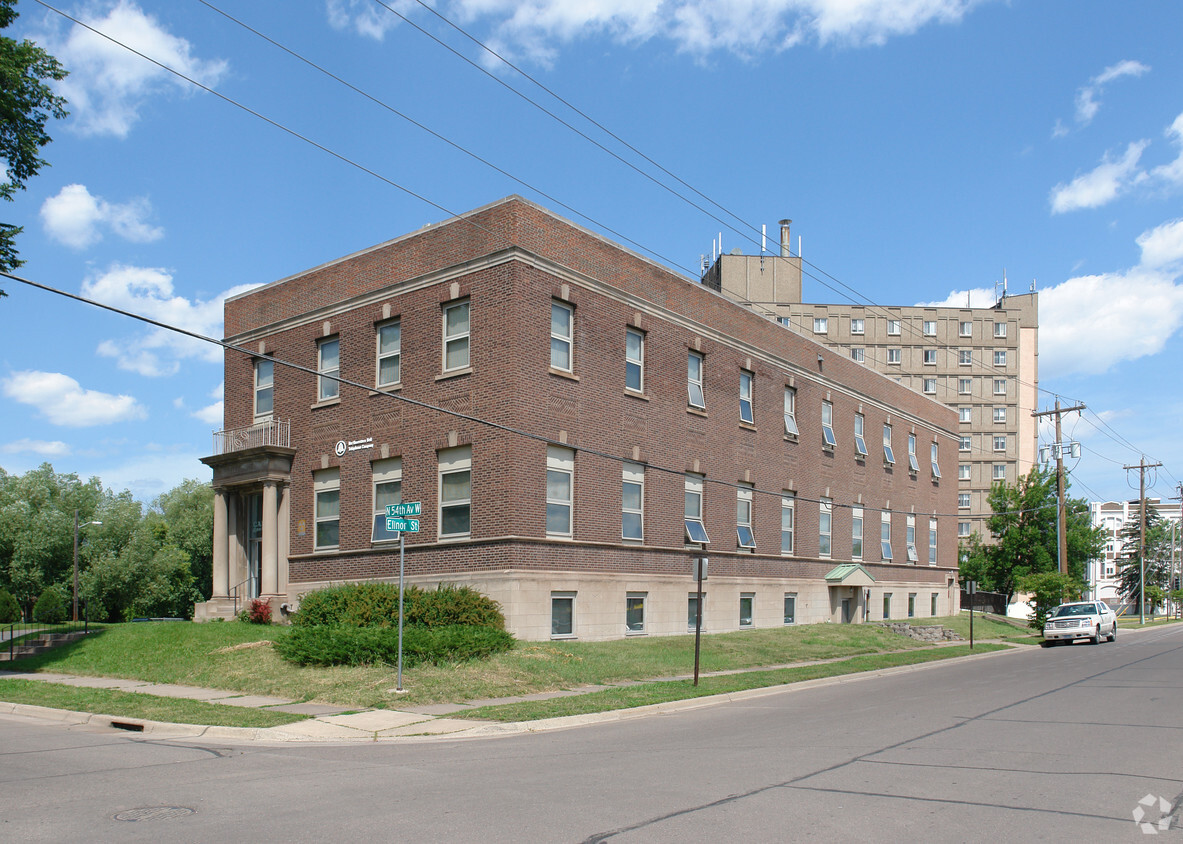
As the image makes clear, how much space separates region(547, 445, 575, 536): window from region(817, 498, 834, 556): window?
1579 centimetres

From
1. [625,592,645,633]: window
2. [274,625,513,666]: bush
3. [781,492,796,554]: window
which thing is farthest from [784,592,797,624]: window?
[274,625,513,666]: bush

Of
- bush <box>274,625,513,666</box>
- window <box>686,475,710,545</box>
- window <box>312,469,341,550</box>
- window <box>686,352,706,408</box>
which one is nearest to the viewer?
bush <box>274,625,513,666</box>

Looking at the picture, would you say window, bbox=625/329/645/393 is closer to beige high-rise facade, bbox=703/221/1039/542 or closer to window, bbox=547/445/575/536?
window, bbox=547/445/575/536

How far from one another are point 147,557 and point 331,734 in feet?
162

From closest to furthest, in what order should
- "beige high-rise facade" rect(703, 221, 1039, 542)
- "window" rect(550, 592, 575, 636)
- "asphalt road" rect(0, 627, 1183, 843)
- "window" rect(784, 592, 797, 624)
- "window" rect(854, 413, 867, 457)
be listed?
"asphalt road" rect(0, 627, 1183, 843) < "window" rect(550, 592, 575, 636) < "window" rect(784, 592, 797, 624) < "window" rect(854, 413, 867, 457) < "beige high-rise facade" rect(703, 221, 1039, 542)

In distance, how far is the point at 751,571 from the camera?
3375 cm

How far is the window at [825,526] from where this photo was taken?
38812mm

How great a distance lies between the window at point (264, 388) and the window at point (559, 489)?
10.8 metres

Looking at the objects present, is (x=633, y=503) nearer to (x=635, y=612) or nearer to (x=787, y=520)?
(x=635, y=612)

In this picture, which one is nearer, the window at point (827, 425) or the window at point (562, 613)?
the window at point (562, 613)

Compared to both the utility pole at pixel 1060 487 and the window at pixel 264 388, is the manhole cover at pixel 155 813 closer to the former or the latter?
the window at pixel 264 388

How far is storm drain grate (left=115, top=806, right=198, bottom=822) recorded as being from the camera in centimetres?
838

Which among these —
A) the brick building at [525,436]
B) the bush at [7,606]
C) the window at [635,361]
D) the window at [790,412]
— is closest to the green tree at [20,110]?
the brick building at [525,436]

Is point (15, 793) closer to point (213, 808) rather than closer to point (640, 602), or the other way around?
point (213, 808)
